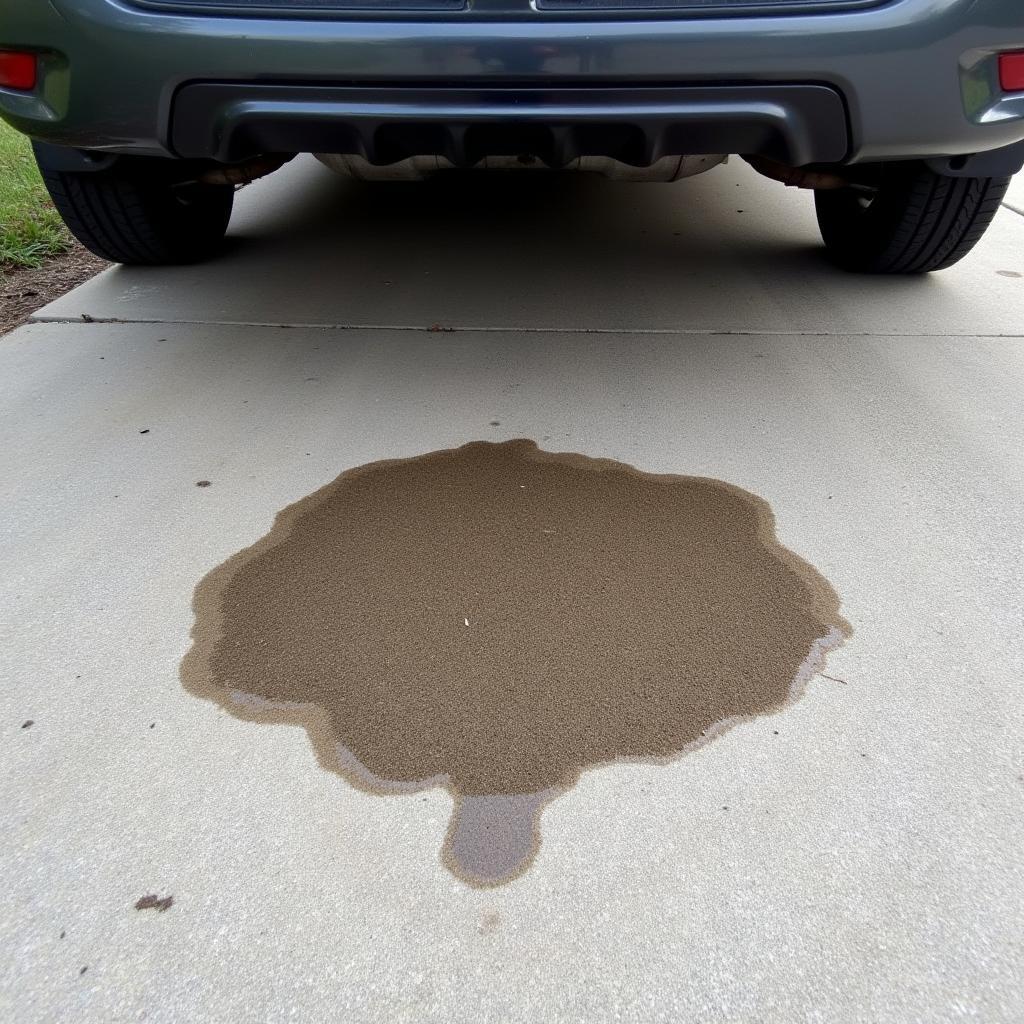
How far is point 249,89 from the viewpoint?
1679mm

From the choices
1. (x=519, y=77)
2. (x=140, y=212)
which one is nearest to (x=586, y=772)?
(x=519, y=77)

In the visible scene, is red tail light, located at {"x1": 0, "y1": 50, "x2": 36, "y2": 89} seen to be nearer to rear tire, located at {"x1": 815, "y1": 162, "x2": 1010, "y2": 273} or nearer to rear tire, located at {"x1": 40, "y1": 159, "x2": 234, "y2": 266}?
rear tire, located at {"x1": 40, "y1": 159, "x2": 234, "y2": 266}

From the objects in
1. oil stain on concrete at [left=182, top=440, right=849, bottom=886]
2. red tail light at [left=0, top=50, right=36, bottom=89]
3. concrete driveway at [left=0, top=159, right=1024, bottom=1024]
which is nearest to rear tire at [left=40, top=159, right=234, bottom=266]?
concrete driveway at [left=0, top=159, right=1024, bottom=1024]

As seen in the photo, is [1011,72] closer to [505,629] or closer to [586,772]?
[505,629]

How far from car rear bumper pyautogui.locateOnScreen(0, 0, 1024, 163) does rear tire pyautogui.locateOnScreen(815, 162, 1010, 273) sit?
1.93 ft

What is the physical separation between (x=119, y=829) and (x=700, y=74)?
64.9 inches

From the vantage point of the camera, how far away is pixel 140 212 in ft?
8.64

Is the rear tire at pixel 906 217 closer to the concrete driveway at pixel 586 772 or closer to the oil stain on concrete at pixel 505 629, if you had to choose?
the concrete driveway at pixel 586 772

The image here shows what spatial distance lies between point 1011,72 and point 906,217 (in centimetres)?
87

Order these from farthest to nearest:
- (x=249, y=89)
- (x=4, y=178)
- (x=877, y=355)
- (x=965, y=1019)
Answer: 1. (x=4, y=178)
2. (x=877, y=355)
3. (x=249, y=89)
4. (x=965, y=1019)

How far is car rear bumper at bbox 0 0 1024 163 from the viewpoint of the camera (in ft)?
5.15

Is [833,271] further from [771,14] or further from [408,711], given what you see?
[408,711]

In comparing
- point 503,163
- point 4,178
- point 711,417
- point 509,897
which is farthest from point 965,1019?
point 4,178

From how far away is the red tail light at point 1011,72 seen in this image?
1629 mm
